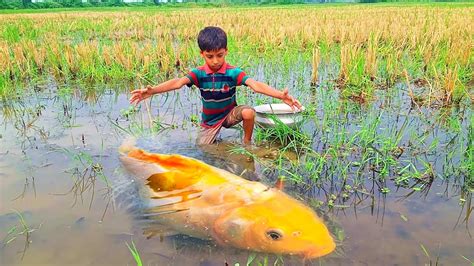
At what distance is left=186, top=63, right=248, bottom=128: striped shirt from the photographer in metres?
3.38

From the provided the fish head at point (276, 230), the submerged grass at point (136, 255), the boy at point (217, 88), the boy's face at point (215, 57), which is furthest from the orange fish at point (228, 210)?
the boy's face at point (215, 57)

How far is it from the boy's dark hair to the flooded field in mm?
876

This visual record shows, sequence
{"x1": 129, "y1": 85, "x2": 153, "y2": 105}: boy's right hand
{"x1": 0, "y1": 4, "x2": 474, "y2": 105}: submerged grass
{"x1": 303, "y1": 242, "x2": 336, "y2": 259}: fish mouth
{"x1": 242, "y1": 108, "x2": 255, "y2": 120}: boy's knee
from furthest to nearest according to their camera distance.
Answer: {"x1": 0, "y1": 4, "x2": 474, "y2": 105}: submerged grass → {"x1": 242, "y1": 108, "x2": 255, "y2": 120}: boy's knee → {"x1": 129, "y1": 85, "x2": 153, "y2": 105}: boy's right hand → {"x1": 303, "y1": 242, "x2": 336, "y2": 259}: fish mouth

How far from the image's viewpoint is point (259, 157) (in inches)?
127

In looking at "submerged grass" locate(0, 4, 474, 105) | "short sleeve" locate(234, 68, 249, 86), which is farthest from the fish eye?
"submerged grass" locate(0, 4, 474, 105)

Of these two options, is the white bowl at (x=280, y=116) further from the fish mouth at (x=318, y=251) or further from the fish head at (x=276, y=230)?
the fish mouth at (x=318, y=251)

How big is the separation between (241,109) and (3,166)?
1.95 meters

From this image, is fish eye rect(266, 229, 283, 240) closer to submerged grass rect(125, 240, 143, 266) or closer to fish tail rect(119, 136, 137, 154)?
submerged grass rect(125, 240, 143, 266)

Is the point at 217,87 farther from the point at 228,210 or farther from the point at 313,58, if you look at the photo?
the point at 313,58

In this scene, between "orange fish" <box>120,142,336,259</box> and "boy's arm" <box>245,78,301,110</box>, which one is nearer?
"orange fish" <box>120,142,336,259</box>

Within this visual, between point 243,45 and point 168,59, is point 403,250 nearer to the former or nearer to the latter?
point 168,59

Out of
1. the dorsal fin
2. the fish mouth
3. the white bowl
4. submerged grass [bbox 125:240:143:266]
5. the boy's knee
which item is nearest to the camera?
submerged grass [bbox 125:240:143:266]

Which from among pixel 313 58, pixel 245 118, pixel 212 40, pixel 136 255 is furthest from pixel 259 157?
pixel 313 58

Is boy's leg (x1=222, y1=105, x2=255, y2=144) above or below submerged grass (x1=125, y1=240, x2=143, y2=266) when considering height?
above
